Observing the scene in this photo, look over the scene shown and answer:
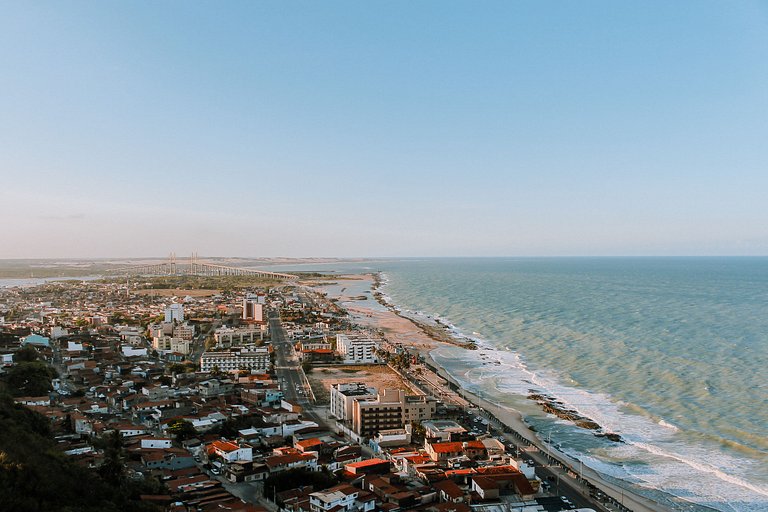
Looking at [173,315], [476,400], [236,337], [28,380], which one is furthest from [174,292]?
[476,400]

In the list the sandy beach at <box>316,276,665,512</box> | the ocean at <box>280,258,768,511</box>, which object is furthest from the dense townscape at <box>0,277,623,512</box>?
the ocean at <box>280,258,768,511</box>

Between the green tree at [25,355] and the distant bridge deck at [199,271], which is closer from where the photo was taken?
the green tree at [25,355]

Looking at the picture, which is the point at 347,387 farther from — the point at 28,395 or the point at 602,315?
the point at 602,315

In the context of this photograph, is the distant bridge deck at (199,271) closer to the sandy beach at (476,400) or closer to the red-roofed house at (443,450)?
the sandy beach at (476,400)

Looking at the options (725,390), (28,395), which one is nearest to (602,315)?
(725,390)

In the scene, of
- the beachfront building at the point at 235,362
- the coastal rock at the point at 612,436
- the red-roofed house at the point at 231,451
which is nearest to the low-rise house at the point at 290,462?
the red-roofed house at the point at 231,451

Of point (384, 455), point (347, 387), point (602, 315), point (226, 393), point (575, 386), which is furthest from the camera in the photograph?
point (602, 315)
